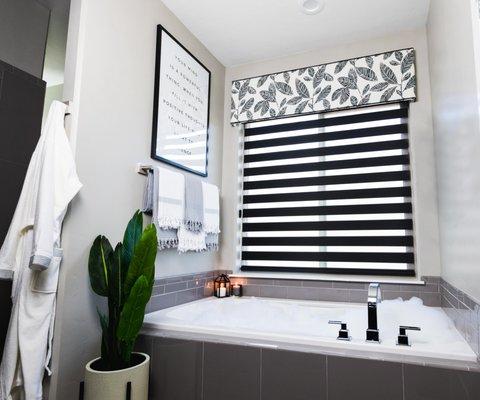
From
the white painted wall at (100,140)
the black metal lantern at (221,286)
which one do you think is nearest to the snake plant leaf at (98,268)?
the white painted wall at (100,140)

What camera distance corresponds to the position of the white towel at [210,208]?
8.93ft

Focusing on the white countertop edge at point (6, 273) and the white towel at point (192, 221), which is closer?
the white countertop edge at point (6, 273)

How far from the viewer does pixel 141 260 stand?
162cm

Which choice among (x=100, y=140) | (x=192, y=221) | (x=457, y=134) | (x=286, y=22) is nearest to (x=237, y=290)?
(x=192, y=221)

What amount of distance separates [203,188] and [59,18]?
1.74 metres

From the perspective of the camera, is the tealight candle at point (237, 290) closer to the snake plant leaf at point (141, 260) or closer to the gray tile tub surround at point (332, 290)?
the gray tile tub surround at point (332, 290)

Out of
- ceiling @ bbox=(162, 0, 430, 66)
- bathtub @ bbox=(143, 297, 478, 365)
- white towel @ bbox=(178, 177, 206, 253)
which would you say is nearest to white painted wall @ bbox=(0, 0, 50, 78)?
ceiling @ bbox=(162, 0, 430, 66)

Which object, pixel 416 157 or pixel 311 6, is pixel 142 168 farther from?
pixel 416 157

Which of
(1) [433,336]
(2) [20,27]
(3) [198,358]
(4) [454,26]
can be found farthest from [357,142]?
(2) [20,27]

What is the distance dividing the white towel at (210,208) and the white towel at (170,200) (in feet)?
1.02

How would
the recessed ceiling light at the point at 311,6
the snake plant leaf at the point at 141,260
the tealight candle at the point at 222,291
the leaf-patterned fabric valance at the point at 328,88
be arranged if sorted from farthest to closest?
1. the tealight candle at the point at 222,291
2. the leaf-patterned fabric valance at the point at 328,88
3. the recessed ceiling light at the point at 311,6
4. the snake plant leaf at the point at 141,260

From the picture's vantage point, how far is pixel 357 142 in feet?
9.64

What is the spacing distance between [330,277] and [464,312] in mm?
1234

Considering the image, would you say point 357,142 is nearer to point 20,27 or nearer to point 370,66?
point 370,66
